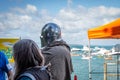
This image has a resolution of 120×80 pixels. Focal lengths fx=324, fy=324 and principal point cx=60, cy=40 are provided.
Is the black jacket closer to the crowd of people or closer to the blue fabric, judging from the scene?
the crowd of people

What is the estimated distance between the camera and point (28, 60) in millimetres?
2504

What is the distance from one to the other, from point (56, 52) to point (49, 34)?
9.4 inches

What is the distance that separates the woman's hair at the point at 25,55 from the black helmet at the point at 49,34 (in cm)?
70

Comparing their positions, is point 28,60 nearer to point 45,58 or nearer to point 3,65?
point 45,58

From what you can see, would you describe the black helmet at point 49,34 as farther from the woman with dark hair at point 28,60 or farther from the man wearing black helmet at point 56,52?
the woman with dark hair at point 28,60

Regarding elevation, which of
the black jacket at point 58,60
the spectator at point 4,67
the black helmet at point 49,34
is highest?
the black helmet at point 49,34

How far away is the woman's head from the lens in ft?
8.16

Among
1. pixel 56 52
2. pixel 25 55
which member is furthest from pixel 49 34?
pixel 25 55

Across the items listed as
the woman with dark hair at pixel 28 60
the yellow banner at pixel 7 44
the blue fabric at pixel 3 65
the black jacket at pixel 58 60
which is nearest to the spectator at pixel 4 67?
the blue fabric at pixel 3 65

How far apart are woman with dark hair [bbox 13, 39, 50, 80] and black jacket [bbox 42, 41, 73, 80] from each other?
502mm

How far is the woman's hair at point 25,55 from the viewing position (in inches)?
97.8

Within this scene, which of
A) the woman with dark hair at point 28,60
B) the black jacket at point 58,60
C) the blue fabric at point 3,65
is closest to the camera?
the woman with dark hair at point 28,60

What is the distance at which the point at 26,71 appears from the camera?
7.96ft

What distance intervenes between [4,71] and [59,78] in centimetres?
227
